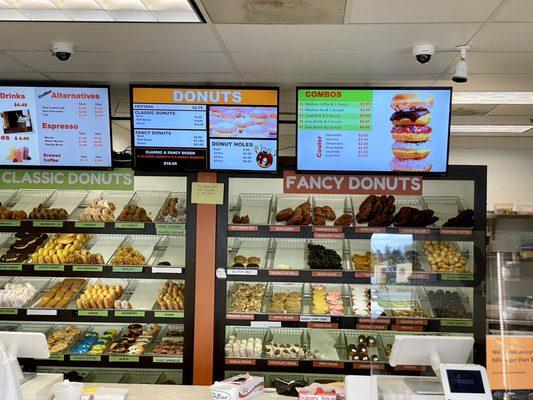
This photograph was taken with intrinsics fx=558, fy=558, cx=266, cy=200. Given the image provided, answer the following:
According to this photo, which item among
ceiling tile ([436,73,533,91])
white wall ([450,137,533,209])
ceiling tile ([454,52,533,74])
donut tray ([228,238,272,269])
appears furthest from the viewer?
white wall ([450,137,533,209])

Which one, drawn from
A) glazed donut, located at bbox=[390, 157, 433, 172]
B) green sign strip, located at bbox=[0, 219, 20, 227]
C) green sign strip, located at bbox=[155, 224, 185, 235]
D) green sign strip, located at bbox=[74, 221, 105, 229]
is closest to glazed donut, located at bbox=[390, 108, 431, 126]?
glazed donut, located at bbox=[390, 157, 433, 172]

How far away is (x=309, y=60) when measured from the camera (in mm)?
4031

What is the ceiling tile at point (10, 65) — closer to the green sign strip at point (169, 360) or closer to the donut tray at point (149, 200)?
the donut tray at point (149, 200)

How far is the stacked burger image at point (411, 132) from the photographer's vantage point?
168 inches

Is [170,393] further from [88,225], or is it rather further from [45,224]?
[45,224]

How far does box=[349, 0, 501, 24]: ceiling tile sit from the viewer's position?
2.86 metres

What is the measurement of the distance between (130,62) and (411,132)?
2212mm

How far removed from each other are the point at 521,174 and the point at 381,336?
5.02 meters

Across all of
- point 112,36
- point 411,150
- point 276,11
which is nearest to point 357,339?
point 411,150

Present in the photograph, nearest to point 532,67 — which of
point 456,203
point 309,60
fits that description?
point 456,203

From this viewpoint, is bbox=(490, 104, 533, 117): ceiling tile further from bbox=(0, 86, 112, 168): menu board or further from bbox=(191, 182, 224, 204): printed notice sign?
bbox=(0, 86, 112, 168): menu board

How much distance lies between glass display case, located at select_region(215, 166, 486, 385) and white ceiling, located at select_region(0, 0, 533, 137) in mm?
875

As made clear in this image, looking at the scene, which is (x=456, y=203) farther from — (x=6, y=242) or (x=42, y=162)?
(x=6, y=242)

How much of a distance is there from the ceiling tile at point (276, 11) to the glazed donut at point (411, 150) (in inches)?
57.0
